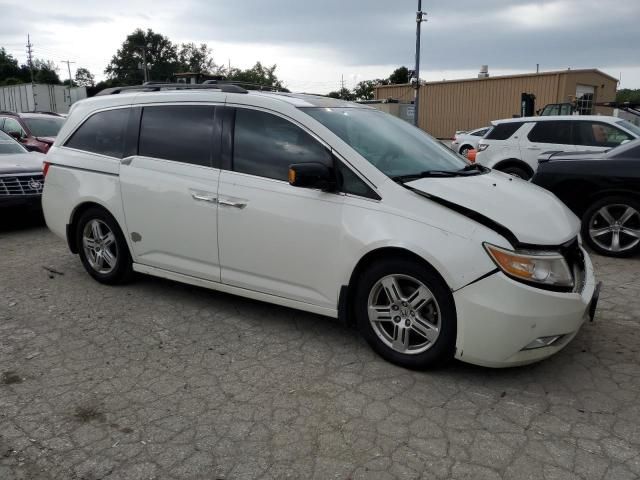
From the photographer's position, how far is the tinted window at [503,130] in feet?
34.6

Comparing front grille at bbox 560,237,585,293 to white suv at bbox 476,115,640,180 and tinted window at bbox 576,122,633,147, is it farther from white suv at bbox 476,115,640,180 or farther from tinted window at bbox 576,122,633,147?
tinted window at bbox 576,122,633,147

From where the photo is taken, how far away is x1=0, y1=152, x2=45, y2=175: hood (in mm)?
7781

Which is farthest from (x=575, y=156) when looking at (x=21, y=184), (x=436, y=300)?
(x=21, y=184)

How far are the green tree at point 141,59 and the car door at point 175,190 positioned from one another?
100 meters

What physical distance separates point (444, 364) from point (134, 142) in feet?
10.5

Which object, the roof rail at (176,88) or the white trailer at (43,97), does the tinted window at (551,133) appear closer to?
the roof rail at (176,88)

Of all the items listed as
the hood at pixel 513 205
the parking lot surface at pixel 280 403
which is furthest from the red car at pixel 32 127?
the hood at pixel 513 205

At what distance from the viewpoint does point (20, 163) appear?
8062 mm

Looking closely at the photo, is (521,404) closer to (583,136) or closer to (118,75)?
(583,136)

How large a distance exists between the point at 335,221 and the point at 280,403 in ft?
3.94

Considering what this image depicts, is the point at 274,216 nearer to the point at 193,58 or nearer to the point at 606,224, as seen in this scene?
the point at 606,224

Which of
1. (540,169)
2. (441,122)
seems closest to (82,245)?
(540,169)

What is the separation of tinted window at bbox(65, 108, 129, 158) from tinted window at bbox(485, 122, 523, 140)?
7.80 meters

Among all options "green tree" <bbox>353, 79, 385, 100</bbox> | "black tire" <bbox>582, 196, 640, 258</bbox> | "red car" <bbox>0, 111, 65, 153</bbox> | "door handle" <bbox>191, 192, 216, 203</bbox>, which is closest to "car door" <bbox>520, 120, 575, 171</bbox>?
"black tire" <bbox>582, 196, 640, 258</bbox>
